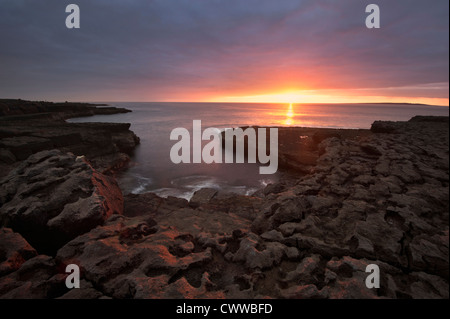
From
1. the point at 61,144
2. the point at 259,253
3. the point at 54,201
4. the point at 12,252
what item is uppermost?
the point at 61,144

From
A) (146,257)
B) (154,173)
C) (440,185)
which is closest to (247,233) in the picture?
(146,257)

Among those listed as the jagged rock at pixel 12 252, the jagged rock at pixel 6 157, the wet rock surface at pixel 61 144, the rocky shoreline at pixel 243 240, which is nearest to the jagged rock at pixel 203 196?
the rocky shoreline at pixel 243 240

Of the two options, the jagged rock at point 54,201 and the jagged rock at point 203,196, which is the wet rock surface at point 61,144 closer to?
the jagged rock at point 54,201

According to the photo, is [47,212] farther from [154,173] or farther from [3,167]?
[154,173]

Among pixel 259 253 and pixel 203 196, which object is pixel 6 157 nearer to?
pixel 203 196

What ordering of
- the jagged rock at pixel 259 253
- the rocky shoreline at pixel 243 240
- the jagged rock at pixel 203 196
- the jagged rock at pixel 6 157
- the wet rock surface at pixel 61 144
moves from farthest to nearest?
1. the wet rock surface at pixel 61 144
2. the jagged rock at pixel 6 157
3. the jagged rock at pixel 203 196
4. the jagged rock at pixel 259 253
5. the rocky shoreline at pixel 243 240

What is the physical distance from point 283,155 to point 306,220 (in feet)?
44.6

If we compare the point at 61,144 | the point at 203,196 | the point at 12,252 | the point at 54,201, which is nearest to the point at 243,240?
the point at 12,252

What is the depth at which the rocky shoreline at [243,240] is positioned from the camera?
308 cm

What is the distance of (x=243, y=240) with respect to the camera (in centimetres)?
414

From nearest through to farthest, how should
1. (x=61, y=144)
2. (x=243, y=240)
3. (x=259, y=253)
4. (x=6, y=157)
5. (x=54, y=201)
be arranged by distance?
(x=259, y=253)
(x=243, y=240)
(x=54, y=201)
(x=6, y=157)
(x=61, y=144)

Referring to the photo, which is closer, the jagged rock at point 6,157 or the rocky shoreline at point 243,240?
the rocky shoreline at point 243,240

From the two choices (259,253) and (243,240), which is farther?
(243,240)

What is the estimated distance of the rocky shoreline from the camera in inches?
121
